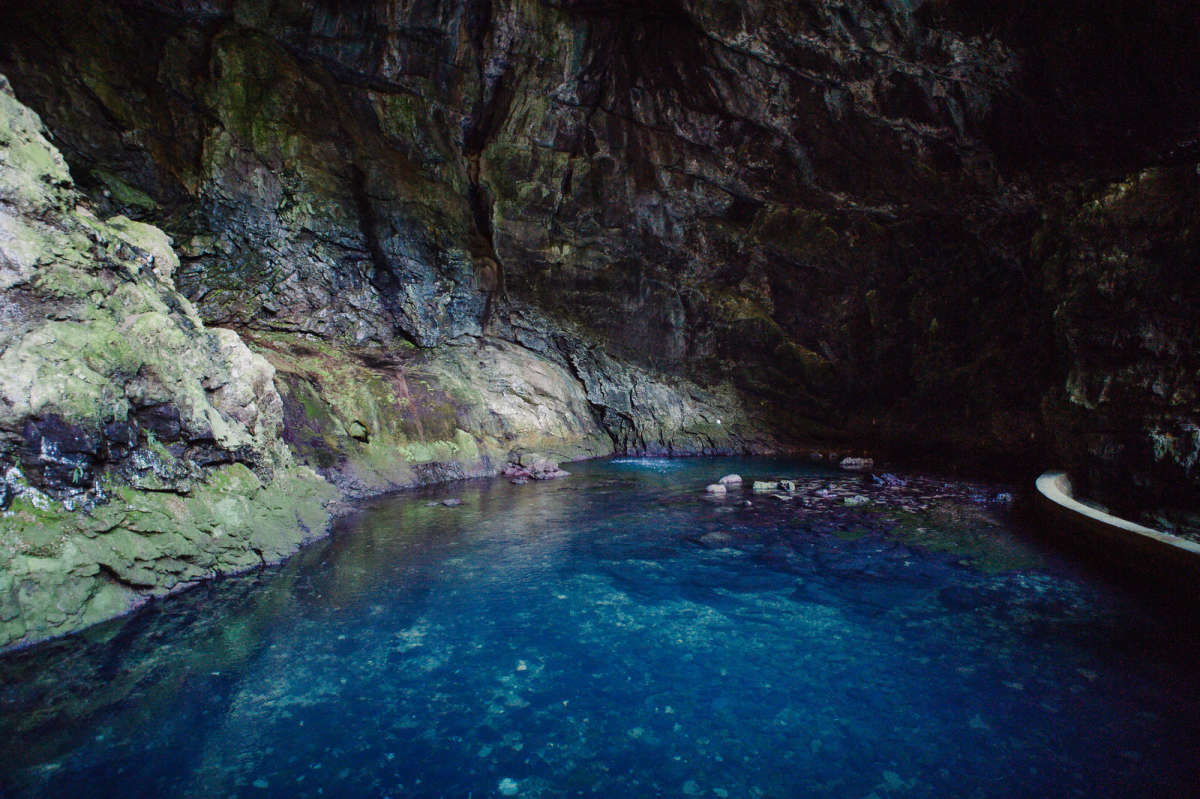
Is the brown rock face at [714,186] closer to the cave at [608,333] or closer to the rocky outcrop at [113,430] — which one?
the cave at [608,333]

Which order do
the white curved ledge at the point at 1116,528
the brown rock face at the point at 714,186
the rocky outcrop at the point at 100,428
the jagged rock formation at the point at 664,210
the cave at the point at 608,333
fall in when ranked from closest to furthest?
the cave at the point at 608,333 < the rocky outcrop at the point at 100,428 < the white curved ledge at the point at 1116,528 < the brown rock face at the point at 714,186 < the jagged rock formation at the point at 664,210

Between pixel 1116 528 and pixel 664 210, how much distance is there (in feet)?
50.9

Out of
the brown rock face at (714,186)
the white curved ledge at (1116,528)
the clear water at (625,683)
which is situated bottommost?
the clear water at (625,683)

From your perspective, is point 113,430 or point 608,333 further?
point 608,333

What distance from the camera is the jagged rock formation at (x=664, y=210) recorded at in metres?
11.0

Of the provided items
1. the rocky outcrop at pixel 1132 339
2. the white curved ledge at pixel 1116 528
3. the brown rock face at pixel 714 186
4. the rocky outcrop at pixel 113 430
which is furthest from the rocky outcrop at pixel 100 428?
the rocky outcrop at pixel 1132 339

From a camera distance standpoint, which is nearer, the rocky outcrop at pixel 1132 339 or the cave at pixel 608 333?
the cave at pixel 608 333

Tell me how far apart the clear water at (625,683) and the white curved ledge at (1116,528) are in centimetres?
75

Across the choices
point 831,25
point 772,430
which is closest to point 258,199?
point 831,25

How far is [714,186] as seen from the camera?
18.7 m

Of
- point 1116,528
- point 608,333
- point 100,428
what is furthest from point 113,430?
point 608,333

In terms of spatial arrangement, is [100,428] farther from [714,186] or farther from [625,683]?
[714,186]

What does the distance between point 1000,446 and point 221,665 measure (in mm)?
18333

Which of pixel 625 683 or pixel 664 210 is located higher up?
pixel 664 210
